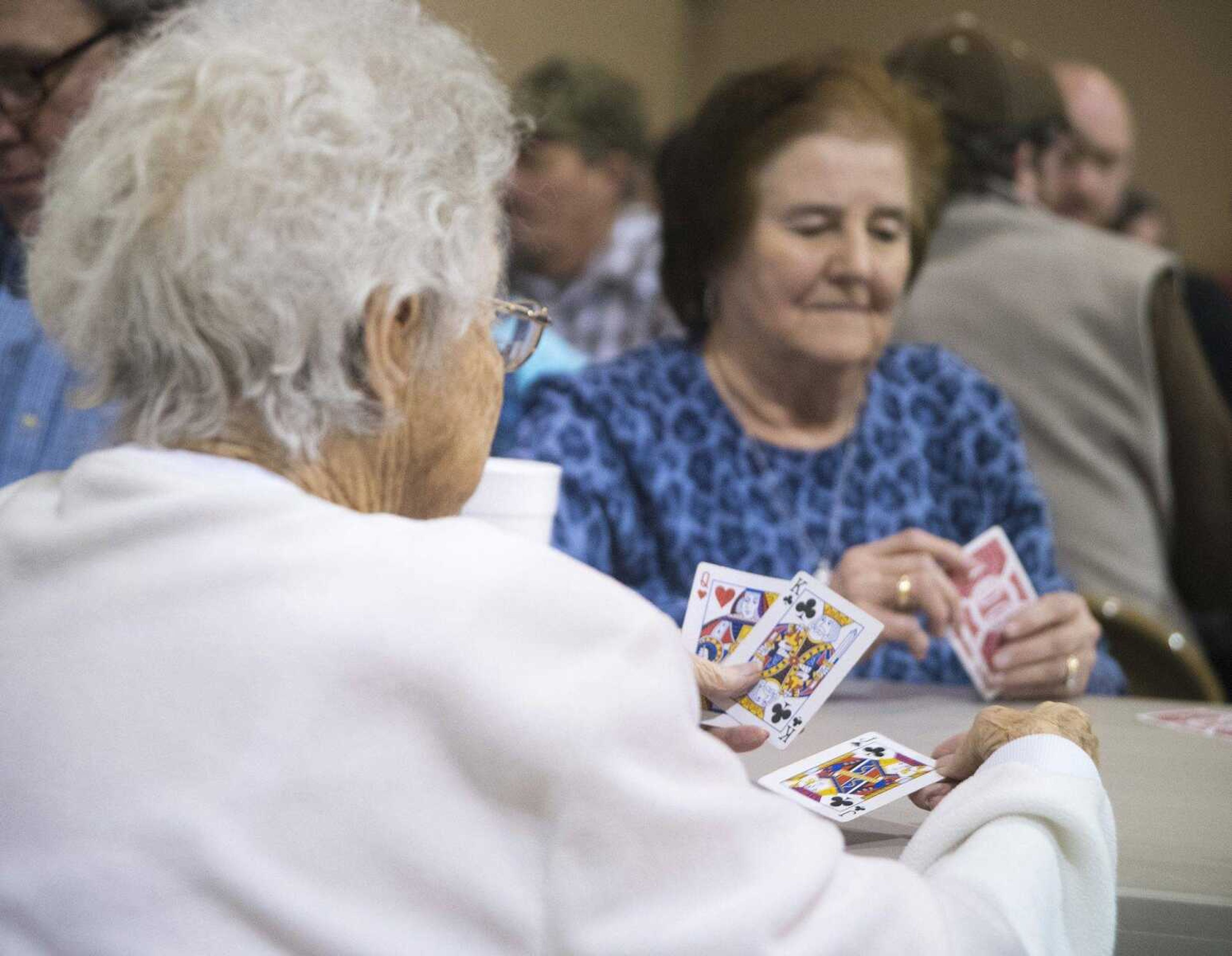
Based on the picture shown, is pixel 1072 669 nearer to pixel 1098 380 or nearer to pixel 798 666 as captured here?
pixel 798 666

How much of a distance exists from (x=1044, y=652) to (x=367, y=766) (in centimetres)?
121

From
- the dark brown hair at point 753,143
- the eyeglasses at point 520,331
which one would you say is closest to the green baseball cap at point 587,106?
the dark brown hair at point 753,143

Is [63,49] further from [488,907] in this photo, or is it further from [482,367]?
[488,907]

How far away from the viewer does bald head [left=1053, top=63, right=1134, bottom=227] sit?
388 cm

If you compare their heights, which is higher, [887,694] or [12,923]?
[12,923]

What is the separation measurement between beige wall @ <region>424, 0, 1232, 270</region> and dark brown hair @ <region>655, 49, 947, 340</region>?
351 centimetres

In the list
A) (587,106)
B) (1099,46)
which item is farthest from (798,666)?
(1099,46)

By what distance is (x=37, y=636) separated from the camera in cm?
94

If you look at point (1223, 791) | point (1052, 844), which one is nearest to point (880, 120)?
point (1223, 791)

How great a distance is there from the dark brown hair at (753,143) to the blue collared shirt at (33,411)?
1043 mm

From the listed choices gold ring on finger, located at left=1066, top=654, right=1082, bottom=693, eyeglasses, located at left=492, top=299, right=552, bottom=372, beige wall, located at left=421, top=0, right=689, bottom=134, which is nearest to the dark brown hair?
beige wall, located at left=421, top=0, right=689, bottom=134

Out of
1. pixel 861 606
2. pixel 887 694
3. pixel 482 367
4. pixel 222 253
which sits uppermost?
pixel 222 253

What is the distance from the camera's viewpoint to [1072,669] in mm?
1832

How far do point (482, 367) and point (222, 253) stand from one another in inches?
11.1
